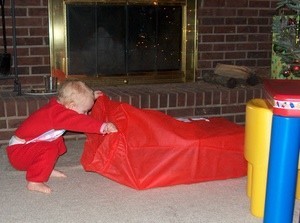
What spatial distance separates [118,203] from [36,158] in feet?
1.40

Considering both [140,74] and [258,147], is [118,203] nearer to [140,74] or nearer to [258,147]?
[258,147]

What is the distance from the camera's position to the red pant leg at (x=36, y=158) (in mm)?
1713

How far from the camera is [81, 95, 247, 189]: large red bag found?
1.67 meters

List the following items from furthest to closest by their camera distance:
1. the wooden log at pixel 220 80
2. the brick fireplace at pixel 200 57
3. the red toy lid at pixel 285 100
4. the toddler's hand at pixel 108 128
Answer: the wooden log at pixel 220 80 → the brick fireplace at pixel 200 57 → the toddler's hand at pixel 108 128 → the red toy lid at pixel 285 100

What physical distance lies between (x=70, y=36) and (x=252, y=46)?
1.34m

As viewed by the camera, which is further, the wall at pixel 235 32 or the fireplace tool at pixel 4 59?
the wall at pixel 235 32

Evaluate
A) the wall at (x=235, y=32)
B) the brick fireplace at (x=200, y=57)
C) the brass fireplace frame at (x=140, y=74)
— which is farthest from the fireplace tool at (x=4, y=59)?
the wall at (x=235, y=32)

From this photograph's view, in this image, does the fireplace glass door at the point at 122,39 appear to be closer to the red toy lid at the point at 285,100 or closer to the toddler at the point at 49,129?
the toddler at the point at 49,129

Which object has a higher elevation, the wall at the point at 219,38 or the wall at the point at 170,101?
the wall at the point at 219,38

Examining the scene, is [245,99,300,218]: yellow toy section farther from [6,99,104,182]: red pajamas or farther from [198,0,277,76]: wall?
[198,0,277,76]: wall

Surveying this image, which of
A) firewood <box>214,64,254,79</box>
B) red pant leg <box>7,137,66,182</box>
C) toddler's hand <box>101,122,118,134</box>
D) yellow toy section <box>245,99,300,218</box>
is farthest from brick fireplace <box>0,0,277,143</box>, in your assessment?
yellow toy section <box>245,99,300,218</box>

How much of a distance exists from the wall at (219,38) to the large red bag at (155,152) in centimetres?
106

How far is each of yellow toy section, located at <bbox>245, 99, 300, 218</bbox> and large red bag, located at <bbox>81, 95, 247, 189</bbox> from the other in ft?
0.86

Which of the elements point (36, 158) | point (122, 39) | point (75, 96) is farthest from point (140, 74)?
point (36, 158)
